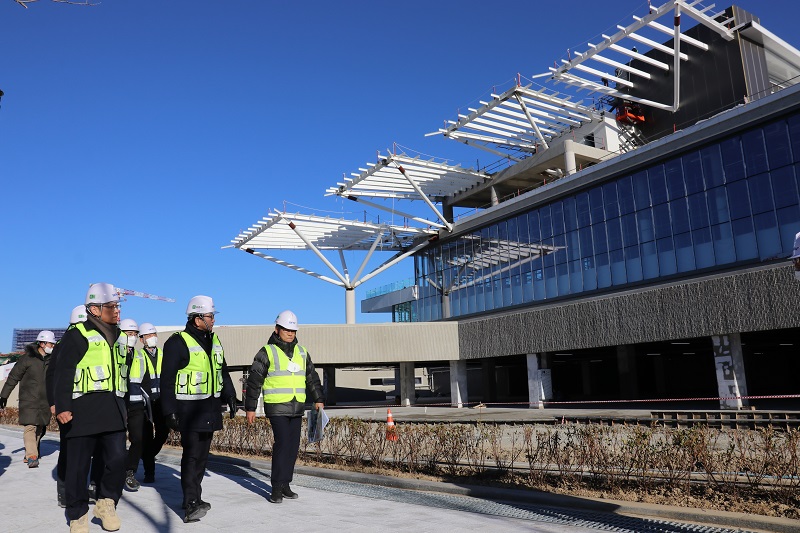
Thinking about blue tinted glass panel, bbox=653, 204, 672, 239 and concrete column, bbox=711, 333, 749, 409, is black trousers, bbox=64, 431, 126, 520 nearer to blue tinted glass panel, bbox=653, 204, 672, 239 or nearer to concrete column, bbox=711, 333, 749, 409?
concrete column, bbox=711, 333, 749, 409

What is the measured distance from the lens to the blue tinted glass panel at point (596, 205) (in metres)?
34.2

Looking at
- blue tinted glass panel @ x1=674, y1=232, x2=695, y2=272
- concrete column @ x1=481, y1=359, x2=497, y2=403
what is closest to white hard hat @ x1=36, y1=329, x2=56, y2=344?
blue tinted glass panel @ x1=674, y1=232, x2=695, y2=272

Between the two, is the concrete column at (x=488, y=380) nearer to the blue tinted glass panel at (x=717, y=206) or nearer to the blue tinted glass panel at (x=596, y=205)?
the blue tinted glass panel at (x=596, y=205)

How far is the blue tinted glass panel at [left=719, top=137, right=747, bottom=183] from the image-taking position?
2795 centimetres

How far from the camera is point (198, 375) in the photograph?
6.90 meters

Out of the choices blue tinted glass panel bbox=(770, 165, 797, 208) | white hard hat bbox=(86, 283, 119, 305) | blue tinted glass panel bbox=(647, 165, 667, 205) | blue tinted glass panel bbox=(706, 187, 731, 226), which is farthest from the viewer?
blue tinted glass panel bbox=(647, 165, 667, 205)

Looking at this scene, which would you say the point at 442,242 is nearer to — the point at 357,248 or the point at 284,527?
the point at 357,248

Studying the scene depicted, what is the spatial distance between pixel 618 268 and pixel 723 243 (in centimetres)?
561

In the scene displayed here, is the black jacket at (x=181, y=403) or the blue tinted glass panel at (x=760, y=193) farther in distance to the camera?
the blue tinted glass panel at (x=760, y=193)

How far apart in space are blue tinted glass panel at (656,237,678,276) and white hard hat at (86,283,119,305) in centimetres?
2854

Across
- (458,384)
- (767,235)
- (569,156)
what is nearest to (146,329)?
(767,235)

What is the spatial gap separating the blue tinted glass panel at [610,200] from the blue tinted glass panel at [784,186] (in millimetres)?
7901

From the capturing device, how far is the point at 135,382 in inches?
339

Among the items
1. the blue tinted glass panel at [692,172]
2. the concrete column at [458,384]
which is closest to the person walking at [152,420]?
the blue tinted glass panel at [692,172]
